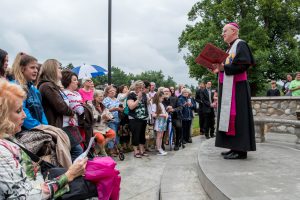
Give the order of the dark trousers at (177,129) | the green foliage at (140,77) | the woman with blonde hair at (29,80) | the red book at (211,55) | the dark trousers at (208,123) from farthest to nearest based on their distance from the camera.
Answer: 1. the green foliage at (140,77)
2. the dark trousers at (208,123)
3. the dark trousers at (177,129)
4. the red book at (211,55)
5. the woman with blonde hair at (29,80)

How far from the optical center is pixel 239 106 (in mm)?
5043

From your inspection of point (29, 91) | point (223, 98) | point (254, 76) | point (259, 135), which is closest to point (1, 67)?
point (29, 91)

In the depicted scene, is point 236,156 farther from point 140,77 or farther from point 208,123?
point 140,77

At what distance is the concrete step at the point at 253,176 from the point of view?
11.2 ft

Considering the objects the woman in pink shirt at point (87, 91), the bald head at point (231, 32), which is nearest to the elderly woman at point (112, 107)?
the woman in pink shirt at point (87, 91)

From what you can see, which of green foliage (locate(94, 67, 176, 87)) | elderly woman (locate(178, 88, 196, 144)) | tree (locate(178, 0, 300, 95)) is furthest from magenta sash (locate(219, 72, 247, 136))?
green foliage (locate(94, 67, 176, 87))

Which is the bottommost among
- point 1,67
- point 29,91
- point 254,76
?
point 29,91

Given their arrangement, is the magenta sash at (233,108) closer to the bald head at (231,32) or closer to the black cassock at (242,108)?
the black cassock at (242,108)

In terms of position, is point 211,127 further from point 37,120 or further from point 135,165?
point 37,120

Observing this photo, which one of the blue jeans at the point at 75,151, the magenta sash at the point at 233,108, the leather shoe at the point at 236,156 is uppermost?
the magenta sash at the point at 233,108

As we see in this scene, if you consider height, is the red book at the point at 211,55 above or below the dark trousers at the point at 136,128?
above

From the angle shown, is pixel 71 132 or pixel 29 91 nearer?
pixel 29 91

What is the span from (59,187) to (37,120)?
143 cm

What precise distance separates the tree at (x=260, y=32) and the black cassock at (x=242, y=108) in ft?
62.7
